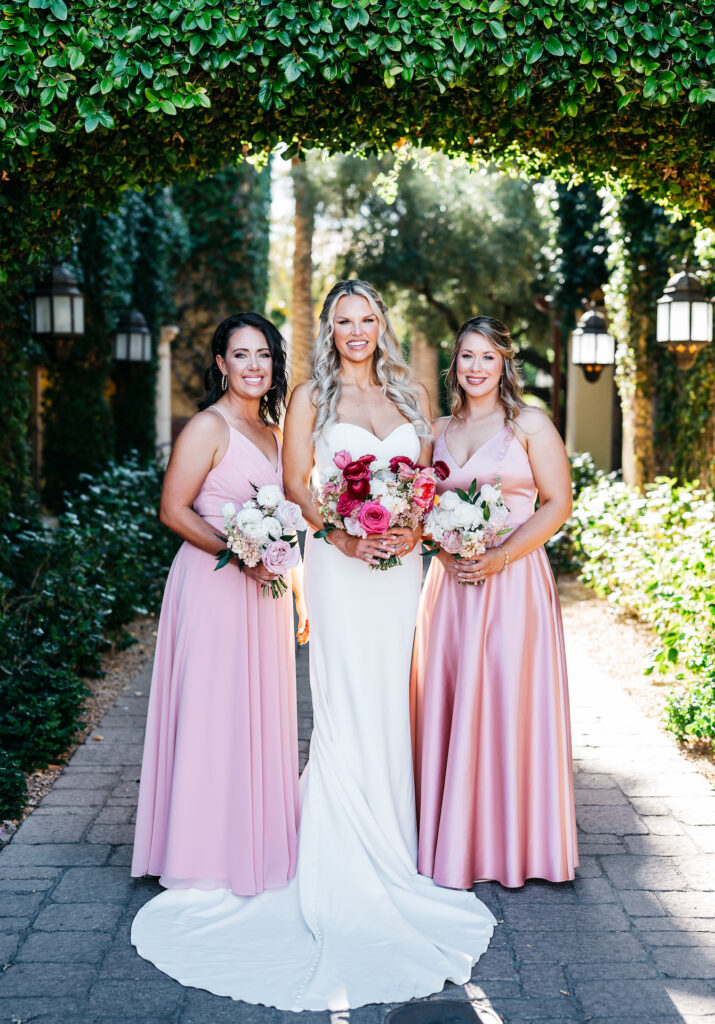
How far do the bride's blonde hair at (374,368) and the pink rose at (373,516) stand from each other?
52cm

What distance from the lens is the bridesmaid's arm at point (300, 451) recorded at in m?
3.87

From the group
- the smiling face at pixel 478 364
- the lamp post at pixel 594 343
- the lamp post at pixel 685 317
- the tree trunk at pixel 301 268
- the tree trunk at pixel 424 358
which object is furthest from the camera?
the tree trunk at pixel 424 358

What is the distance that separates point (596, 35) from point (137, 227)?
9818 millimetres

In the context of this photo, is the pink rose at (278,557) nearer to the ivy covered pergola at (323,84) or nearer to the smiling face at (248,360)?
the smiling face at (248,360)

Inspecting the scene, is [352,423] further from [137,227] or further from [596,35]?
[137,227]

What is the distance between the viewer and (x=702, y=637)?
5645 mm

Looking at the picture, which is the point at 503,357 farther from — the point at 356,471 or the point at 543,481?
the point at 356,471

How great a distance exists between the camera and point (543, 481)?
3984 millimetres

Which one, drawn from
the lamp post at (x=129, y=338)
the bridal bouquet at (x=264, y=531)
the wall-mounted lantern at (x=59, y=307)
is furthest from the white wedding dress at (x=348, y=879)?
the lamp post at (x=129, y=338)

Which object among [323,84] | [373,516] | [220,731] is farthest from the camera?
[323,84]

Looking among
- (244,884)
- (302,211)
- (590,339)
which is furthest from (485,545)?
(302,211)

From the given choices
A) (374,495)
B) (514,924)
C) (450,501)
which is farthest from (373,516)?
(514,924)

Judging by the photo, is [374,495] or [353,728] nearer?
[374,495]

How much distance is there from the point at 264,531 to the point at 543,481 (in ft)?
3.94
